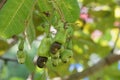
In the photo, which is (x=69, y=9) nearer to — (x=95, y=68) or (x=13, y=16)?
(x=13, y=16)

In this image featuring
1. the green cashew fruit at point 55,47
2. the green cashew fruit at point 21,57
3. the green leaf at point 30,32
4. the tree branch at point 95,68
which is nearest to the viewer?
the green cashew fruit at point 55,47

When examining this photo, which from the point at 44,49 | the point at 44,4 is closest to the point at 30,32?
the point at 44,4

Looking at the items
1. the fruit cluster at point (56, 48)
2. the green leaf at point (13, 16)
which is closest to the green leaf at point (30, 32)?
the green leaf at point (13, 16)

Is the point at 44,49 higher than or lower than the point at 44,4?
lower

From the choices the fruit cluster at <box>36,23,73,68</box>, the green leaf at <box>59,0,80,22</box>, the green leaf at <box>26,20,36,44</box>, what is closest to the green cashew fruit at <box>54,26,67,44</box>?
the fruit cluster at <box>36,23,73,68</box>

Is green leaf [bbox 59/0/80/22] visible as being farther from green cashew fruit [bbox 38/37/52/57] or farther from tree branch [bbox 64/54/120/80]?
tree branch [bbox 64/54/120/80]

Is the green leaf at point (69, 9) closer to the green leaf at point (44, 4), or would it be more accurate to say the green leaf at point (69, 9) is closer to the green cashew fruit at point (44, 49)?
the green leaf at point (44, 4)

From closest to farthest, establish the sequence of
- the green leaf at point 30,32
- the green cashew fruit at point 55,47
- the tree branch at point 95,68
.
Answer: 1. the green cashew fruit at point 55,47
2. the green leaf at point 30,32
3. the tree branch at point 95,68
